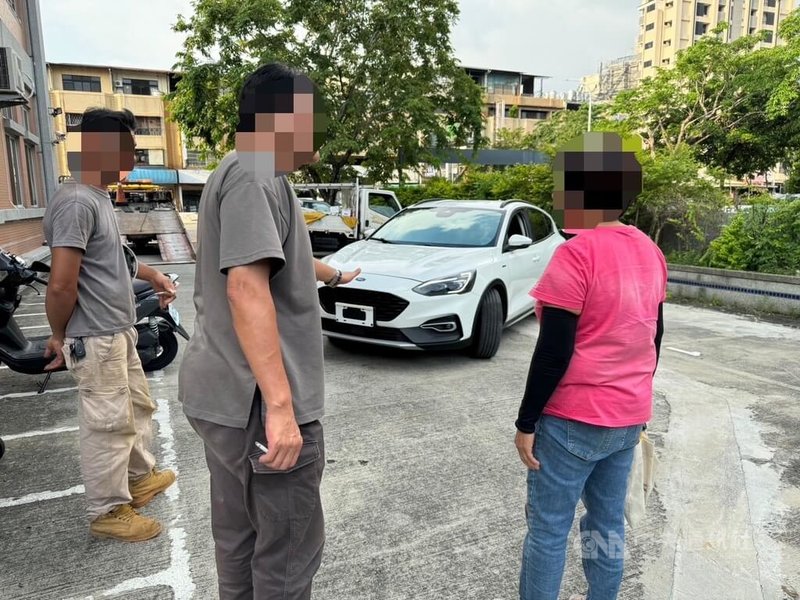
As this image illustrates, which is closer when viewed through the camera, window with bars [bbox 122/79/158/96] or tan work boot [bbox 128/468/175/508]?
tan work boot [bbox 128/468/175/508]

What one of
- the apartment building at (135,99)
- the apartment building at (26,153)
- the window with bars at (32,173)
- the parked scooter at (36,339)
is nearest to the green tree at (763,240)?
the parked scooter at (36,339)

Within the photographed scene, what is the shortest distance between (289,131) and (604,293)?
3.23ft

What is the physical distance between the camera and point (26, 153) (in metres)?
12.7

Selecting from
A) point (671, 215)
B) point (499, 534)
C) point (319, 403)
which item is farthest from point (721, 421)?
point (671, 215)

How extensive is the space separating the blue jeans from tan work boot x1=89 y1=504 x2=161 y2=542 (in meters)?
1.68

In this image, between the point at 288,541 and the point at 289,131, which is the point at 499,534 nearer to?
the point at 288,541

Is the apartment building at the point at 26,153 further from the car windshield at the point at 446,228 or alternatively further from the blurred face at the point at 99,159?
the blurred face at the point at 99,159

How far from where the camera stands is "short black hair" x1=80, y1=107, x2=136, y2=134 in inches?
97.7

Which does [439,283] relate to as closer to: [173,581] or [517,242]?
[517,242]

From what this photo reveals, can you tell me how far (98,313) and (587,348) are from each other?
2.01 m

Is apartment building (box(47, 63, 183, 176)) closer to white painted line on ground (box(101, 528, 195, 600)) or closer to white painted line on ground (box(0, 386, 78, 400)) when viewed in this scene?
white painted line on ground (box(0, 386, 78, 400))

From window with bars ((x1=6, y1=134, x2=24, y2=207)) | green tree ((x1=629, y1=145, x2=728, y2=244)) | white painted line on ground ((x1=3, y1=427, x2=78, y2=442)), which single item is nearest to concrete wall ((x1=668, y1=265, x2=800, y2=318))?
green tree ((x1=629, y1=145, x2=728, y2=244))

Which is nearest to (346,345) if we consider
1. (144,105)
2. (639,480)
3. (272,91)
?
(639,480)

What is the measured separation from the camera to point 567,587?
230 cm
